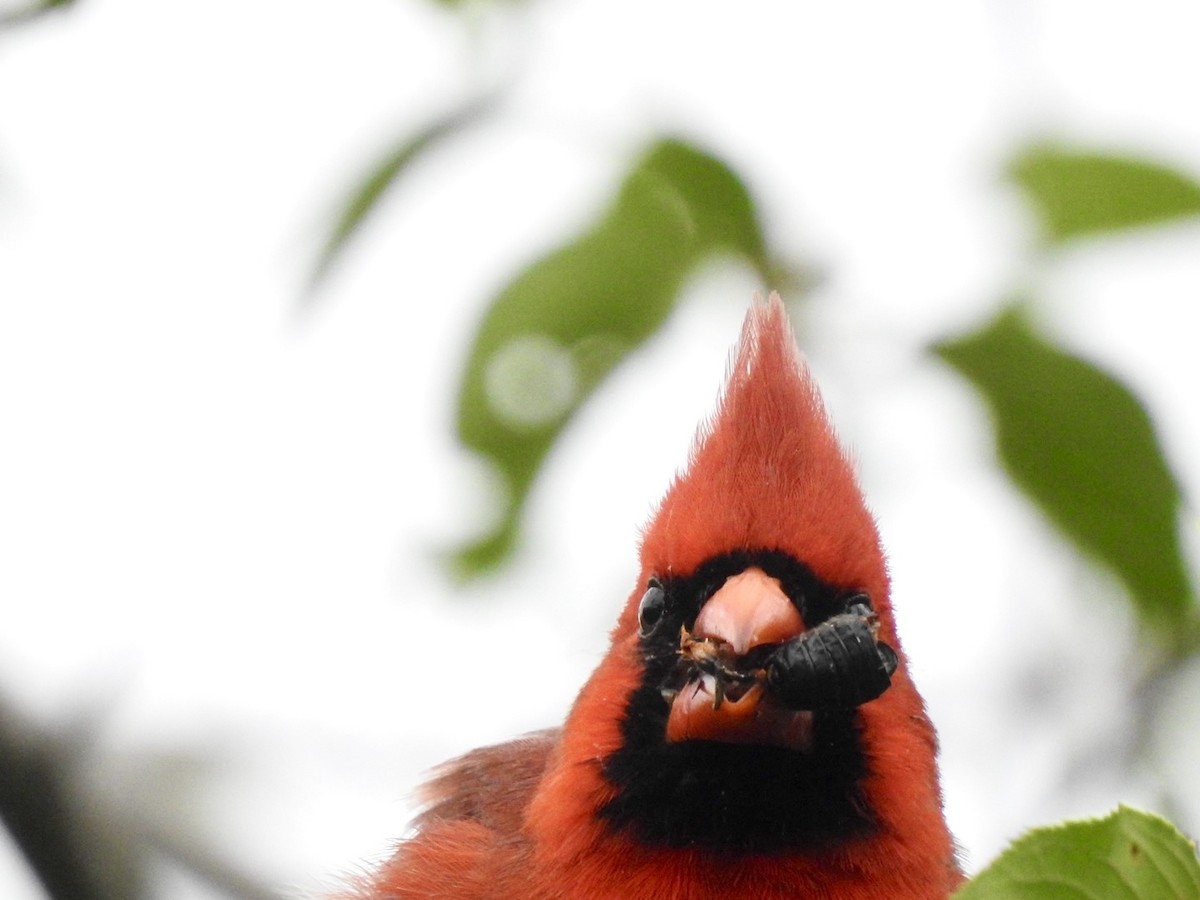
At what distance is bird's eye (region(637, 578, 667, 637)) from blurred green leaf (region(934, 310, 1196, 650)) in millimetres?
553

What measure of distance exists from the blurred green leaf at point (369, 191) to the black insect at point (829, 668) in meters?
0.84

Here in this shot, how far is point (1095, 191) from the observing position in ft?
6.72

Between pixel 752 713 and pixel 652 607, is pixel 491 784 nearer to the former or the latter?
pixel 652 607

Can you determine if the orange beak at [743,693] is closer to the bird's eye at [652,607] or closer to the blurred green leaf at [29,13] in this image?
the bird's eye at [652,607]

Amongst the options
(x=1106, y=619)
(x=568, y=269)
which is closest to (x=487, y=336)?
(x=568, y=269)

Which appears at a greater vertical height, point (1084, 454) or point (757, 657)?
point (1084, 454)

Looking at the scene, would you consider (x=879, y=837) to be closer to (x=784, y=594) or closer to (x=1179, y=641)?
(x=784, y=594)

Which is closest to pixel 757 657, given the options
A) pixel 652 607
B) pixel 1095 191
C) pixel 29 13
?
pixel 652 607

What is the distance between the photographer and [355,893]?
2.71 m

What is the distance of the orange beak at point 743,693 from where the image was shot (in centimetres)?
187

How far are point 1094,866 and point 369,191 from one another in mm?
1474

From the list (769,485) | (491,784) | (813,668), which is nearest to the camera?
(813,668)

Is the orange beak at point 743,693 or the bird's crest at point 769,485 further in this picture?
the bird's crest at point 769,485

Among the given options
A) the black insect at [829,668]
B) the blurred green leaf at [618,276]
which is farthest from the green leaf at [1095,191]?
the black insect at [829,668]
